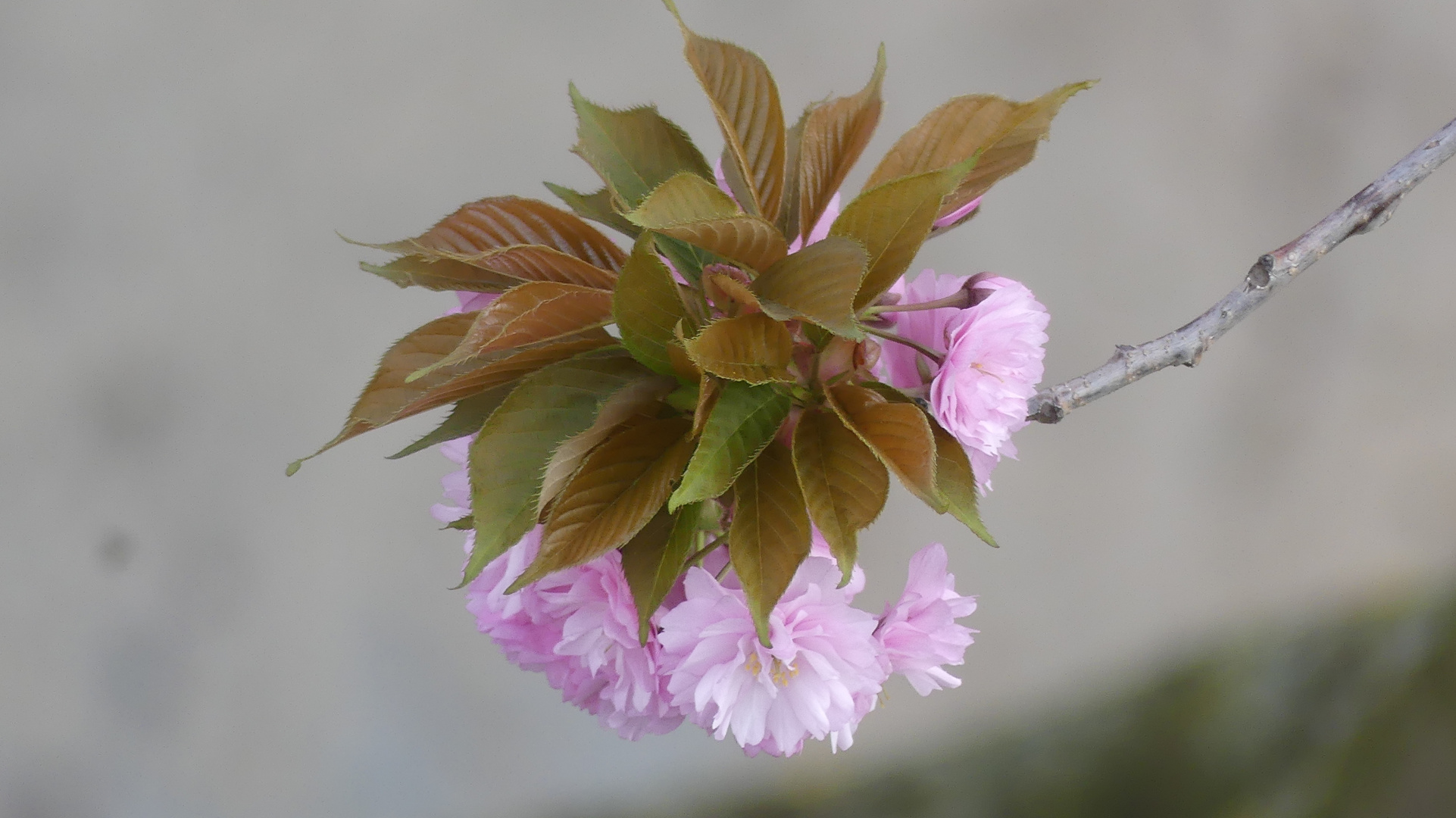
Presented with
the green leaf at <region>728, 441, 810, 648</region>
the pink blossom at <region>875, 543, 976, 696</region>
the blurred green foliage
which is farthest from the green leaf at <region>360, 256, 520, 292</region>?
the blurred green foliage

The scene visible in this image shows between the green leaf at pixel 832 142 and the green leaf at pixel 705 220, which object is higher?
the green leaf at pixel 832 142

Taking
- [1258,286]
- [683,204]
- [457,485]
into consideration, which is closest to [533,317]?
[683,204]

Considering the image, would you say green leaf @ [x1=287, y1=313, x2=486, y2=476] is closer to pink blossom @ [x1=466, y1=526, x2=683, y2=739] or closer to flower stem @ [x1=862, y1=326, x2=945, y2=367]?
pink blossom @ [x1=466, y1=526, x2=683, y2=739]

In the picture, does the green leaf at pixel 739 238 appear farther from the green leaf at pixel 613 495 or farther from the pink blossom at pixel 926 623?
the pink blossom at pixel 926 623

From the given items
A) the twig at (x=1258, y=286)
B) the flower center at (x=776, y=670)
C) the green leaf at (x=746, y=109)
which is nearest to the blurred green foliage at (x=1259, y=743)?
the twig at (x=1258, y=286)

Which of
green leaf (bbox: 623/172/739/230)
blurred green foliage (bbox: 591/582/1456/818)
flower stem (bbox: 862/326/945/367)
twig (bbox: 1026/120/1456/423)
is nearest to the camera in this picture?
green leaf (bbox: 623/172/739/230)

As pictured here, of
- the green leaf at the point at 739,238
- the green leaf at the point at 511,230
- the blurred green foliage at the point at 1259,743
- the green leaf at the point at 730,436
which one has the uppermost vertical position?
the green leaf at the point at 511,230

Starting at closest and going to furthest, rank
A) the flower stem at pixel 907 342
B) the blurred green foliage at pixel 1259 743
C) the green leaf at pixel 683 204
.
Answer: the green leaf at pixel 683 204 < the flower stem at pixel 907 342 < the blurred green foliage at pixel 1259 743

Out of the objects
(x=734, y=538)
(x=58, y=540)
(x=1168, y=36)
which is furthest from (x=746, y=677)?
(x=1168, y=36)

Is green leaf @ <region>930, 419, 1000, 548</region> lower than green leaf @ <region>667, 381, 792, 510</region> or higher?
lower

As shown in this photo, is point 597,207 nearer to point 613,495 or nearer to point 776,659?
point 613,495
